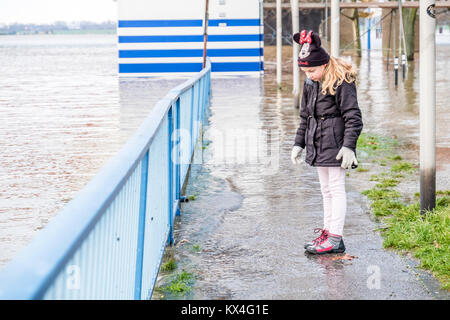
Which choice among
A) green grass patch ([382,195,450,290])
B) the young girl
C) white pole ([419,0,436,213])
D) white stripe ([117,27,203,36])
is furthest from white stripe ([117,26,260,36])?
the young girl

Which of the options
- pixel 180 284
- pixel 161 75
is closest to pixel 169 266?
pixel 180 284

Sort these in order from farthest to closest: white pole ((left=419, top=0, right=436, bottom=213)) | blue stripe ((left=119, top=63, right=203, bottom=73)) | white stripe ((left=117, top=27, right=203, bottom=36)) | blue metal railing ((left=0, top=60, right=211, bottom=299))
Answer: blue stripe ((left=119, top=63, right=203, bottom=73)) → white stripe ((left=117, top=27, right=203, bottom=36)) → white pole ((left=419, top=0, right=436, bottom=213)) → blue metal railing ((left=0, top=60, right=211, bottom=299))

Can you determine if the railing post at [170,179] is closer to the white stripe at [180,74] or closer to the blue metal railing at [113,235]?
the blue metal railing at [113,235]

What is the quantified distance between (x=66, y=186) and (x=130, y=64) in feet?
73.9

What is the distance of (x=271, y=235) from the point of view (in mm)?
6414

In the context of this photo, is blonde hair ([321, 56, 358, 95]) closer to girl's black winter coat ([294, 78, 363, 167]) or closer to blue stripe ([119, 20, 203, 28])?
girl's black winter coat ([294, 78, 363, 167])

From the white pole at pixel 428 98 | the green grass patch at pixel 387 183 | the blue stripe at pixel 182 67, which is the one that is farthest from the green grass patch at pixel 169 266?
the blue stripe at pixel 182 67

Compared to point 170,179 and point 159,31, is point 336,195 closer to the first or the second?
point 170,179

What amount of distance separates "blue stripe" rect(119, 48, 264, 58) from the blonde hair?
25.1 m

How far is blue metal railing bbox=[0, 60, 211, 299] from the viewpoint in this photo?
1925mm

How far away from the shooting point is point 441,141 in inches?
455

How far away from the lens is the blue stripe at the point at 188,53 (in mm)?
30625

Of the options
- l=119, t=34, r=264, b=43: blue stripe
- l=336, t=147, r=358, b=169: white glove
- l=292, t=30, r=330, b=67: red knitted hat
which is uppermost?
l=119, t=34, r=264, b=43: blue stripe

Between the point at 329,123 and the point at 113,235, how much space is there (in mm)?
2795
